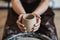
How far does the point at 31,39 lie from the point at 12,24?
0.21m

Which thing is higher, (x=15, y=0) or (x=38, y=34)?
(x=15, y=0)

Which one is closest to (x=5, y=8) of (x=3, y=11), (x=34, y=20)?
(x=3, y=11)

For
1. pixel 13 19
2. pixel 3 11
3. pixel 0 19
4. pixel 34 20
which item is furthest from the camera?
pixel 3 11

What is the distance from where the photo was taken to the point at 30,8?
1159 mm

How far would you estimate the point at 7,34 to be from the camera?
0.98 m

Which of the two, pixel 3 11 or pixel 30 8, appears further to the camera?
pixel 3 11

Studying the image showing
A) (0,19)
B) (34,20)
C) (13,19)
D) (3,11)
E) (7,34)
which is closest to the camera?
(34,20)

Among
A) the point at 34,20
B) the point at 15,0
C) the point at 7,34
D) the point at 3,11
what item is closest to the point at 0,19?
the point at 3,11

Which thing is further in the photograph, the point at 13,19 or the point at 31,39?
the point at 13,19

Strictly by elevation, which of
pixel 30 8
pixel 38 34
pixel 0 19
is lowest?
pixel 0 19

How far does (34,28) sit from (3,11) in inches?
54.1

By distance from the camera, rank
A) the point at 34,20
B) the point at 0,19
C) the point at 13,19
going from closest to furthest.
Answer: the point at 34,20, the point at 13,19, the point at 0,19

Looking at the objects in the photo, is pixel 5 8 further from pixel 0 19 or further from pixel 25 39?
pixel 25 39

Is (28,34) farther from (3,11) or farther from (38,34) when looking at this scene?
(3,11)
